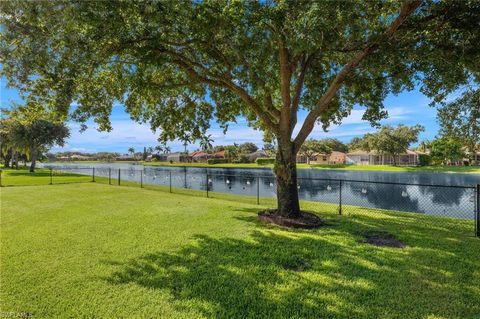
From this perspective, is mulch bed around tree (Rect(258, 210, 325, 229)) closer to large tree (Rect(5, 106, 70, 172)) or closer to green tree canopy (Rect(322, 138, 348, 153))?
large tree (Rect(5, 106, 70, 172))

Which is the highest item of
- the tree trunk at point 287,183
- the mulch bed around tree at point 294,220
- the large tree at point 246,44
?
the large tree at point 246,44

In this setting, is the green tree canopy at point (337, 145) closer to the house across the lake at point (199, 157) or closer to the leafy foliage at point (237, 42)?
the house across the lake at point (199, 157)

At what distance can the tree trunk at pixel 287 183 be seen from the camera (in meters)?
7.21

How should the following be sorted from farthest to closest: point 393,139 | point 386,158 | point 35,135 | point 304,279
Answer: point 386,158, point 393,139, point 35,135, point 304,279

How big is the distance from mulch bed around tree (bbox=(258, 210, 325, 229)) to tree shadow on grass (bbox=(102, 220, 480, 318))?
4.36 ft

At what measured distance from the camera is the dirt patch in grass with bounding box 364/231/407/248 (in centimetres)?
536

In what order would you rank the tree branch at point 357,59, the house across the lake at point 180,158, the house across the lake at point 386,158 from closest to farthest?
the tree branch at point 357,59 < the house across the lake at point 386,158 < the house across the lake at point 180,158

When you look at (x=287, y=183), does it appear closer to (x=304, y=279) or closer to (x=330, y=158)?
(x=304, y=279)

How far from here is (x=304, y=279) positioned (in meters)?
3.75

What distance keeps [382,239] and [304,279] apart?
2.89 meters

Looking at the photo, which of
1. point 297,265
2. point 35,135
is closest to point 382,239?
point 297,265

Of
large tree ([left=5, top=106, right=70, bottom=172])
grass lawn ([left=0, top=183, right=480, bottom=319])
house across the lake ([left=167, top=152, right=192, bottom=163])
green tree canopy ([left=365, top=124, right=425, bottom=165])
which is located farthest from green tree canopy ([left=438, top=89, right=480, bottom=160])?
house across the lake ([left=167, top=152, right=192, bottom=163])

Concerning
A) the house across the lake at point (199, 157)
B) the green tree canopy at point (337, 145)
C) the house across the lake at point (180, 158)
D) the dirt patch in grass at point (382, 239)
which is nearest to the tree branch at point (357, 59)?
the dirt patch in grass at point (382, 239)

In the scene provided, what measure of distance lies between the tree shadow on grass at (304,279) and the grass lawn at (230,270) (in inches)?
0.6
